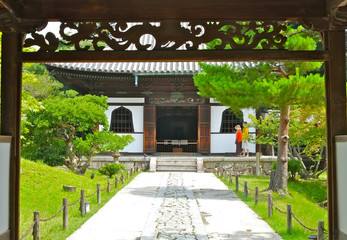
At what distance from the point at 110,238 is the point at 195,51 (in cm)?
382

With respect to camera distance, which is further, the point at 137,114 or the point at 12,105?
the point at 137,114

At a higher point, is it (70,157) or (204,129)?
(204,129)

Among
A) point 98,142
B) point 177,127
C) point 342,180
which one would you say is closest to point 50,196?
point 98,142

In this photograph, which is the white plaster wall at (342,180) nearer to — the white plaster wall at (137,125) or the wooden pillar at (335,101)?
the wooden pillar at (335,101)

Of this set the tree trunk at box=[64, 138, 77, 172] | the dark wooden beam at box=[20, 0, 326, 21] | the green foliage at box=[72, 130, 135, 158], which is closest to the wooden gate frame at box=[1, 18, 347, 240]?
the dark wooden beam at box=[20, 0, 326, 21]

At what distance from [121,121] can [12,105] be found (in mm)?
16891

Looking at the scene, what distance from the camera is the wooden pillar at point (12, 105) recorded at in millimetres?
5016

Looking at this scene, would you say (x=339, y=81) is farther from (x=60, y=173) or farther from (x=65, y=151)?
(x=65, y=151)

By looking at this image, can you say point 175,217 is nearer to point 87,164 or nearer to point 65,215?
point 65,215

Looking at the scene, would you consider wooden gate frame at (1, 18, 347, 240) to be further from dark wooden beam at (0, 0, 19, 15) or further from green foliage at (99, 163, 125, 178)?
green foliage at (99, 163, 125, 178)

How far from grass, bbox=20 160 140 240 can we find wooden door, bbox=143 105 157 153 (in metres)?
5.03

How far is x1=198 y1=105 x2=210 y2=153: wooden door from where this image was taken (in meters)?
21.4

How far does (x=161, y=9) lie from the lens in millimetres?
5223

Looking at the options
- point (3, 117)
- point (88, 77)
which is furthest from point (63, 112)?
point (3, 117)
